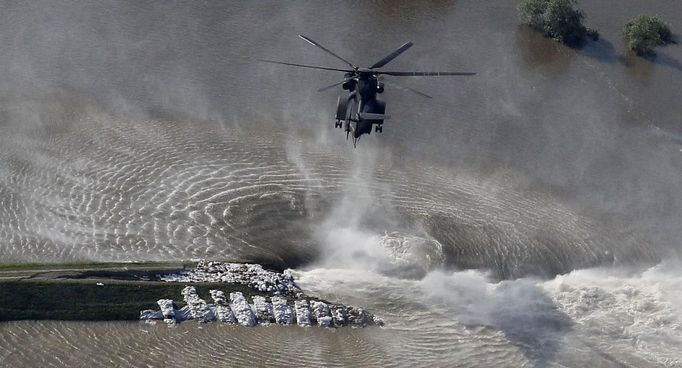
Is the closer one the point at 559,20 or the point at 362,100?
the point at 362,100

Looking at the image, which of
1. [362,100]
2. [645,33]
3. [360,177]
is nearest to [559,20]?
[645,33]

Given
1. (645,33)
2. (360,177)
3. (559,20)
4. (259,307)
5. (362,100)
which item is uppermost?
(559,20)

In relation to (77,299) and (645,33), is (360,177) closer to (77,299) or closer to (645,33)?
(77,299)

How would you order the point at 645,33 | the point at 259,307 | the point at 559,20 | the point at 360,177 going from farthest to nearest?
the point at 559,20
the point at 645,33
the point at 360,177
the point at 259,307

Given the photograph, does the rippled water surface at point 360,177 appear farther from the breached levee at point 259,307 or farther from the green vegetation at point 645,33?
the green vegetation at point 645,33

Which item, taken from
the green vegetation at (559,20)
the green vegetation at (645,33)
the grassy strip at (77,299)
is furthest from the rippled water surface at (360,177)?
the green vegetation at (645,33)

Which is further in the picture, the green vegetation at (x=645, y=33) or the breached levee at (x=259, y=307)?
the green vegetation at (x=645, y=33)
